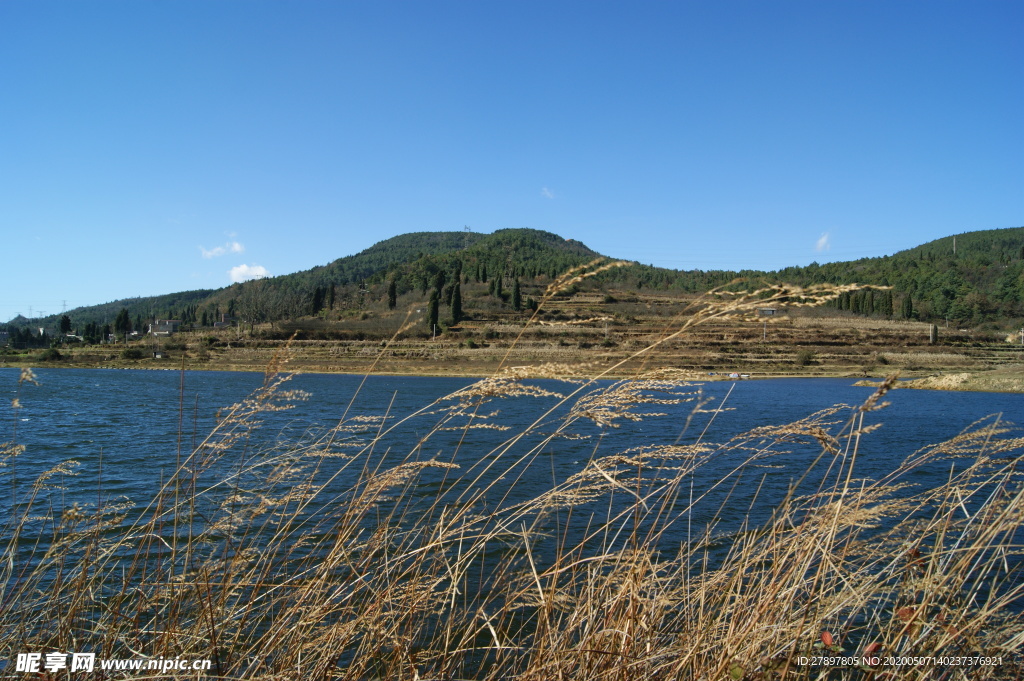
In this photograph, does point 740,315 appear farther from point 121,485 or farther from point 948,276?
point 948,276

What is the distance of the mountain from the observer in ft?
262

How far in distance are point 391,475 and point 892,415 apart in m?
26.9

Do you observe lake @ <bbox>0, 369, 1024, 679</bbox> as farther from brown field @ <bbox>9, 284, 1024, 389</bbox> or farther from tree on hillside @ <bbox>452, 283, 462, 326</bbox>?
tree on hillside @ <bbox>452, 283, 462, 326</bbox>

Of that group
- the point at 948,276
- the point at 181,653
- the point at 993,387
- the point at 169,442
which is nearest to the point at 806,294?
the point at 181,653

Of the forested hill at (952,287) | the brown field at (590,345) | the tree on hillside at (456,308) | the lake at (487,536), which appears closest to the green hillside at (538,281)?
the forested hill at (952,287)

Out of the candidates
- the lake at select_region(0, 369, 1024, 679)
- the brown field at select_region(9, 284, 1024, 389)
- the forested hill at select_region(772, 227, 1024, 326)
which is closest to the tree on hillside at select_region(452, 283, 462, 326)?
the brown field at select_region(9, 284, 1024, 389)

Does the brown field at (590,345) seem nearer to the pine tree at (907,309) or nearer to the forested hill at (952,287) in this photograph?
the pine tree at (907,309)

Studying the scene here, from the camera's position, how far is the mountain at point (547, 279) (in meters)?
80.0

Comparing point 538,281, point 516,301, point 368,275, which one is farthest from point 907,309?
point 368,275

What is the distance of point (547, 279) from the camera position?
349 feet

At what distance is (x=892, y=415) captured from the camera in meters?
23.7

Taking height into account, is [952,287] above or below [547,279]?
below

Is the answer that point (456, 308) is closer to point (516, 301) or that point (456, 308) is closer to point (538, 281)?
point (516, 301)

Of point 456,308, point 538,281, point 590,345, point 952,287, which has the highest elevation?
point 538,281
